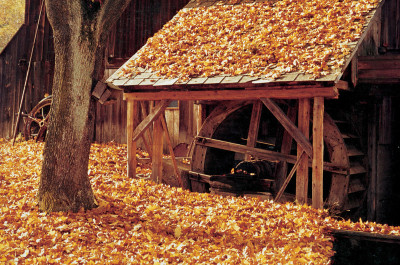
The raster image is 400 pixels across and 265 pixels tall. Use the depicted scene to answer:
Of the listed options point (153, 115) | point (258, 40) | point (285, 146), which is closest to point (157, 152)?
point (153, 115)

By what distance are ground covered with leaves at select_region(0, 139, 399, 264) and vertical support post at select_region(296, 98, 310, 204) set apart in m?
0.62

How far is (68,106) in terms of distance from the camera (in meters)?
7.60

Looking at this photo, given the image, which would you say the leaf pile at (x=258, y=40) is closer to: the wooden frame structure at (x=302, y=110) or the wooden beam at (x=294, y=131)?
the wooden frame structure at (x=302, y=110)

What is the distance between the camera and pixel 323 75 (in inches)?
324

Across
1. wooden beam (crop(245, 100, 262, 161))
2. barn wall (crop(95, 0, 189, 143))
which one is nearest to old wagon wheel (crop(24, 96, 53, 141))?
barn wall (crop(95, 0, 189, 143))

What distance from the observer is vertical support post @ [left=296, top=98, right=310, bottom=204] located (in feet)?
29.5

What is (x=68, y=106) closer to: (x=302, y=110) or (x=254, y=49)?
(x=254, y=49)

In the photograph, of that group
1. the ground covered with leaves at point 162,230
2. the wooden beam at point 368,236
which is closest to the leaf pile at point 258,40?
the ground covered with leaves at point 162,230

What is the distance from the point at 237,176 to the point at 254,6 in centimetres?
447

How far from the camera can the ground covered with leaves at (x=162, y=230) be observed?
19.6 feet

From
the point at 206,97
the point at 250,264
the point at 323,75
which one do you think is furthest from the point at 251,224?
the point at 206,97

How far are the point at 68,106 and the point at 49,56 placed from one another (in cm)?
1033

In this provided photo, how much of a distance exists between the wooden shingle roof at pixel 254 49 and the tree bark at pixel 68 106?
8.68 feet

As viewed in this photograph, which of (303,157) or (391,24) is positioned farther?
(391,24)
